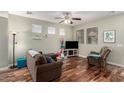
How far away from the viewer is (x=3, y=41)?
3832 millimetres

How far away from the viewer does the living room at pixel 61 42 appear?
3.35 m

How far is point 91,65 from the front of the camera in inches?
179

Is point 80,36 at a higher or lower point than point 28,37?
higher

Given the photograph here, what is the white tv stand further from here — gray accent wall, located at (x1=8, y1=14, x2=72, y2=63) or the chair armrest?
the chair armrest

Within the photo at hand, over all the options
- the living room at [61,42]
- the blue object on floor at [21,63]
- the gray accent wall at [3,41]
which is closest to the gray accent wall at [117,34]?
the living room at [61,42]

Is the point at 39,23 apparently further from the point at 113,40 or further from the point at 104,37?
the point at 113,40

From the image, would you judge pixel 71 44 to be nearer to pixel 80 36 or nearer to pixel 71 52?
pixel 71 52

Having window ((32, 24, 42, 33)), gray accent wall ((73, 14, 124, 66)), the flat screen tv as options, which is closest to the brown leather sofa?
window ((32, 24, 42, 33))

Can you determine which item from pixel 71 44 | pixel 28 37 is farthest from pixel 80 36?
pixel 28 37

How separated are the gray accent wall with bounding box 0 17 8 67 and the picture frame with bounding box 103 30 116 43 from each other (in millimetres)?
4422

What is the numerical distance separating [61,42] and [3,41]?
3.56 metres
